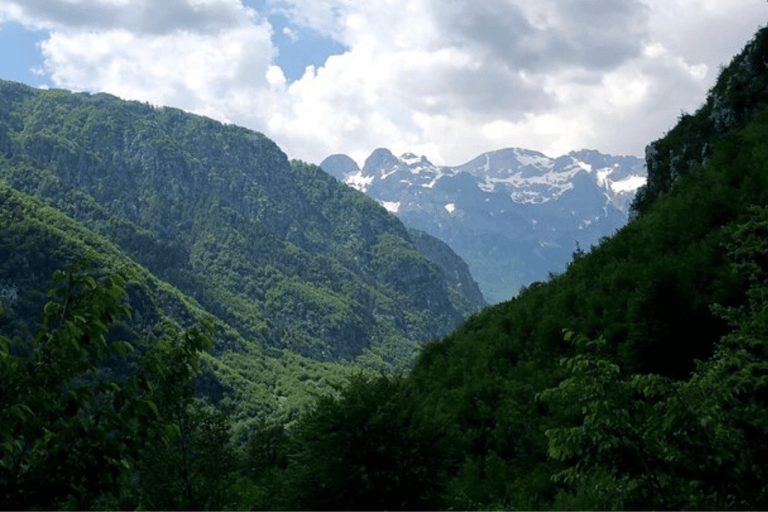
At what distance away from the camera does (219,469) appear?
23.3 metres

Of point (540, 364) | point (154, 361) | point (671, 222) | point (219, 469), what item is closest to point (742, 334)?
point (154, 361)

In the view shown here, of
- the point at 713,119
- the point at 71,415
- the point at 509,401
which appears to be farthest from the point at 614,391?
the point at 713,119

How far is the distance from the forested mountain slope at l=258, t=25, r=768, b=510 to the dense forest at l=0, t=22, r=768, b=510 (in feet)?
0.14

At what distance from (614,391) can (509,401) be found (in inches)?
432

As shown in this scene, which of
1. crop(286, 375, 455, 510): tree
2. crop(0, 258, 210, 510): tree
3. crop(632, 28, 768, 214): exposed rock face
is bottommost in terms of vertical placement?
crop(286, 375, 455, 510): tree

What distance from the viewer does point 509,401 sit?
18.6 metres

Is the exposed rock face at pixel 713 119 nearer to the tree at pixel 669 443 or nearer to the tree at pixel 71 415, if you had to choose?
the tree at pixel 669 443

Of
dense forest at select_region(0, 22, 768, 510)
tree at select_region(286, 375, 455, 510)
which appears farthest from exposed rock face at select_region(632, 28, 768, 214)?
tree at select_region(286, 375, 455, 510)

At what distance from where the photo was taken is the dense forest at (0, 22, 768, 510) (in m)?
6.16

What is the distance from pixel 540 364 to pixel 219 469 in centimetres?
1198

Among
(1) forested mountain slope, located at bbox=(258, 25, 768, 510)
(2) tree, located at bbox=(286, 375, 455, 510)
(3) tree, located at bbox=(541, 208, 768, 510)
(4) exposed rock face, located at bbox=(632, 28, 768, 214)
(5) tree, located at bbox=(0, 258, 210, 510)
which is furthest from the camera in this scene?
(4) exposed rock face, located at bbox=(632, 28, 768, 214)

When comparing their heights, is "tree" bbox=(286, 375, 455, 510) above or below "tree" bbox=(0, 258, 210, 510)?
below

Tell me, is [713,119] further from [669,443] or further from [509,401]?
[669,443]

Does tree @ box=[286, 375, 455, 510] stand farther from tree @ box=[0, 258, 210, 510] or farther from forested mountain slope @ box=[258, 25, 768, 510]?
tree @ box=[0, 258, 210, 510]
